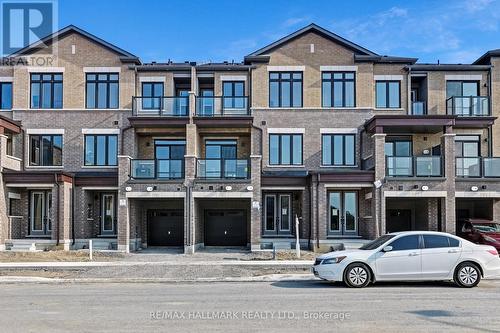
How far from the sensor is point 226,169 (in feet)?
81.3

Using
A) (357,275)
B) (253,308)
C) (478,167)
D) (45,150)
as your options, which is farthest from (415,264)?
(45,150)

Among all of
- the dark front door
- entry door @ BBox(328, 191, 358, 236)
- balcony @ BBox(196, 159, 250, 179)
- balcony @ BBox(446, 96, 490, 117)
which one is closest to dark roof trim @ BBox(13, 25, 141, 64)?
balcony @ BBox(196, 159, 250, 179)

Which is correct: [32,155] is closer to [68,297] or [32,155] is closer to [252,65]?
[252,65]

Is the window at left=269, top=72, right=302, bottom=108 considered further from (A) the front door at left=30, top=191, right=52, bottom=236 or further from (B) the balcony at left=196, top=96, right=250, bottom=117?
(A) the front door at left=30, top=191, right=52, bottom=236

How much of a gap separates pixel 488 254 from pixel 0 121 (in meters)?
22.3

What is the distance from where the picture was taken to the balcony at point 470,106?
26.7 meters

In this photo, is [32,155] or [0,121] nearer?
[0,121]

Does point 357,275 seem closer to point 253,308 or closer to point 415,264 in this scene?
point 415,264

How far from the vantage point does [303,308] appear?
10.4m

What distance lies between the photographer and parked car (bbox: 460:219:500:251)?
21.6 meters

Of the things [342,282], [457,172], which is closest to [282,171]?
[457,172]

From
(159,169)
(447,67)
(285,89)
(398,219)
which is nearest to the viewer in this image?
(159,169)

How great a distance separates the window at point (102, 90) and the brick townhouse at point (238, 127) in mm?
55

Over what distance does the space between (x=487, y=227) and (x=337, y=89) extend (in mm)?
10330
